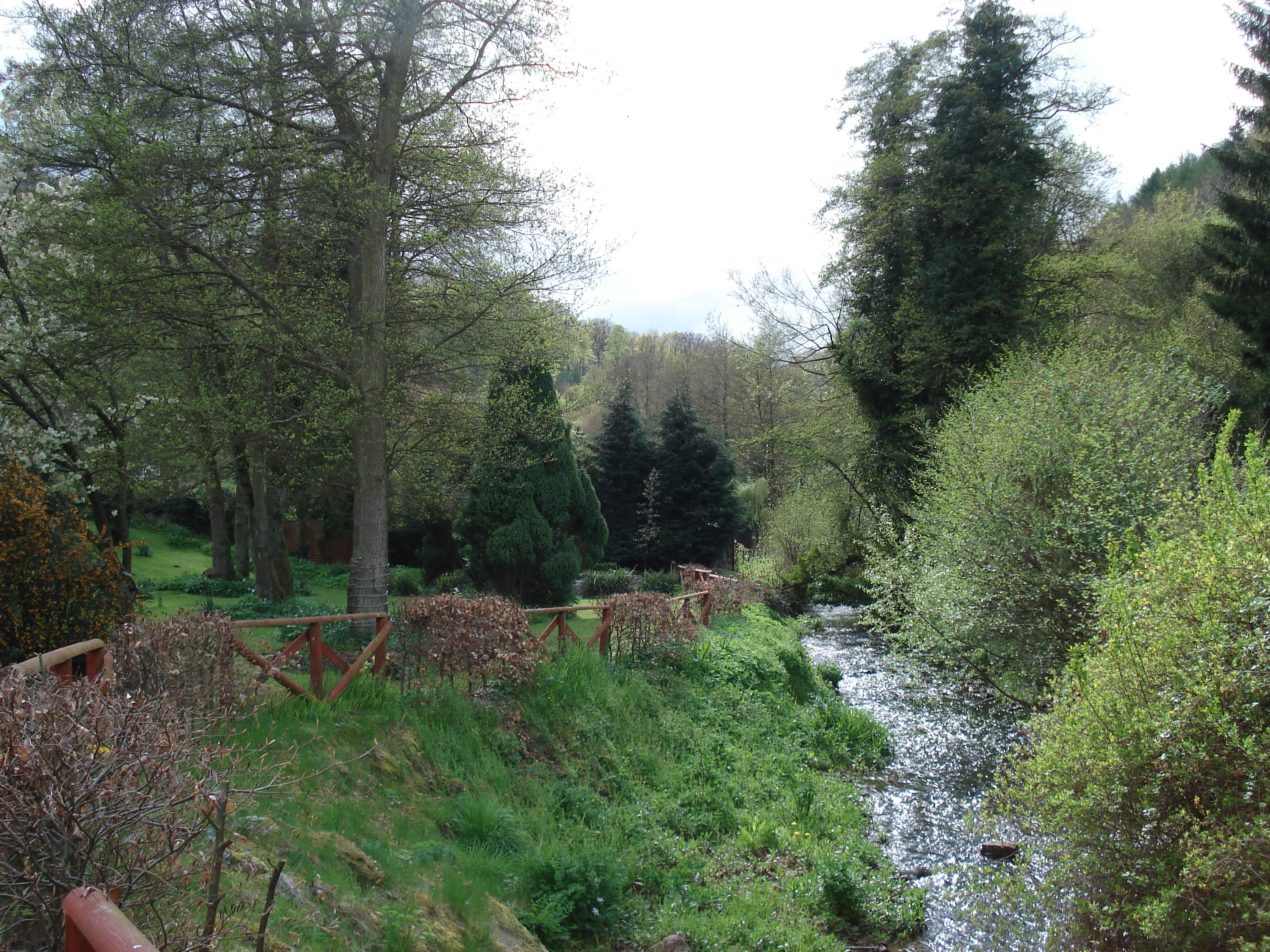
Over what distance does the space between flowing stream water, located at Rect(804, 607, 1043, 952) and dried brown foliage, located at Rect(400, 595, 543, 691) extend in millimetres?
4453

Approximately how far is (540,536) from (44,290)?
32.8 ft

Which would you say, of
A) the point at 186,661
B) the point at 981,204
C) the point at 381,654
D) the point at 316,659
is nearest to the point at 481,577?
the point at 381,654

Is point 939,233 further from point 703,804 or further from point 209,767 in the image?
point 209,767

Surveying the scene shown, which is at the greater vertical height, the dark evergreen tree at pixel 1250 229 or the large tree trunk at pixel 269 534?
the dark evergreen tree at pixel 1250 229

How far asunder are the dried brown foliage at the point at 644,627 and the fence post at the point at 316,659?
4.86 metres

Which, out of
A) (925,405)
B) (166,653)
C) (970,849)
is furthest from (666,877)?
(925,405)

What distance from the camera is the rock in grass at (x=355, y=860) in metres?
4.74

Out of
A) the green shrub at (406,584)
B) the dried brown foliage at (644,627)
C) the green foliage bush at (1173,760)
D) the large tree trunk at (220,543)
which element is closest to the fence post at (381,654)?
the dried brown foliage at (644,627)

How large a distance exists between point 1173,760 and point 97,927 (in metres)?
5.36

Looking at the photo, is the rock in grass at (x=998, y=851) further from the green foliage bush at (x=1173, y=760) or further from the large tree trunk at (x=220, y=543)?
the large tree trunk at (x=220, y=543)

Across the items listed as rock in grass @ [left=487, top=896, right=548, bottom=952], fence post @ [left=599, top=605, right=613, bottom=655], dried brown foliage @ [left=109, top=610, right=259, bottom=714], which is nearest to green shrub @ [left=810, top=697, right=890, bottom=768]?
fence post @ [left=599, top=605, right=613, bottom=655]

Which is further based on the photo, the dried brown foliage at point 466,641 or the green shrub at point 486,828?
the dried brown foliage at point 466,641

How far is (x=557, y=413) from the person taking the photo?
575 inches

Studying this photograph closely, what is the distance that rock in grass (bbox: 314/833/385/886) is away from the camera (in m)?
4.74
